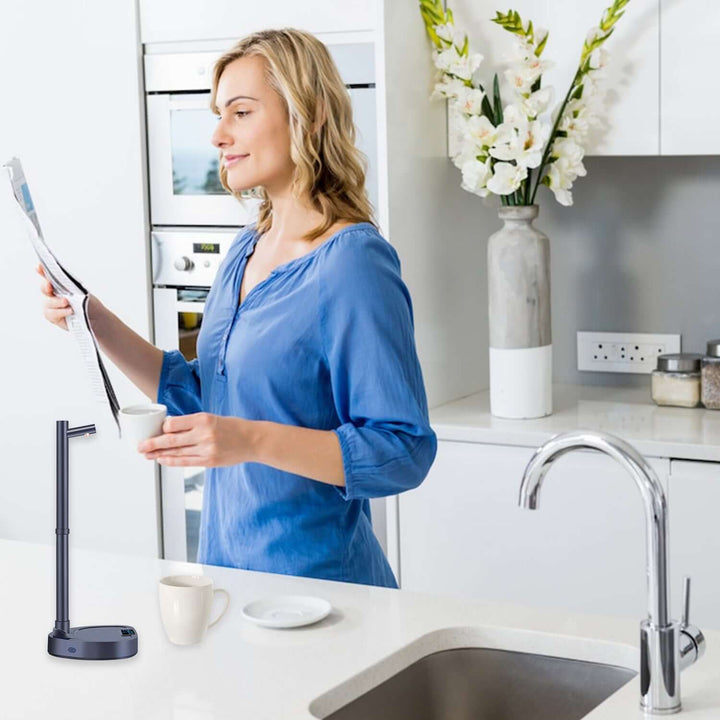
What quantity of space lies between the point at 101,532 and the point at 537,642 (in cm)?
191

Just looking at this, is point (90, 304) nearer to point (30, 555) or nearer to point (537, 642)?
point (30, 555)

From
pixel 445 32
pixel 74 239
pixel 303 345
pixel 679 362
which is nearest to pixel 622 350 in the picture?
pixel 679 362

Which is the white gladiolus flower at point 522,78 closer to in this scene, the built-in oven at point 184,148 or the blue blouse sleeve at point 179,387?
the built-in oven at point 184,148

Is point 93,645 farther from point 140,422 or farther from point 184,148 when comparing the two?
point 184,148

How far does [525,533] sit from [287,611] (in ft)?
3.75

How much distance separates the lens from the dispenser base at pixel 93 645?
1.57 metres

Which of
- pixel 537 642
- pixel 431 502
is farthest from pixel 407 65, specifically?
pixel 537 642

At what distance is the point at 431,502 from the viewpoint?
2.85m

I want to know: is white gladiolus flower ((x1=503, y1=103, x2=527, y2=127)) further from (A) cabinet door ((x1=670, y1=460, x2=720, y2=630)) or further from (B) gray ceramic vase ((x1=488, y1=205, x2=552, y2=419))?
(A) cabinet door ((x1=670, y1=460, x2=720, y2=630))

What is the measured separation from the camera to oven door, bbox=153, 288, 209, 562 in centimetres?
312

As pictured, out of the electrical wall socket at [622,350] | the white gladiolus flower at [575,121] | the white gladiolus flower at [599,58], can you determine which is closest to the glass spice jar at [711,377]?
the electrical wall socket at [622,350]

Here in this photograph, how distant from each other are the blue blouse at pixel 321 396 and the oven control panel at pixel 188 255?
98 centimetres

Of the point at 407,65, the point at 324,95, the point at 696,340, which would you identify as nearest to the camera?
the point at 324,95

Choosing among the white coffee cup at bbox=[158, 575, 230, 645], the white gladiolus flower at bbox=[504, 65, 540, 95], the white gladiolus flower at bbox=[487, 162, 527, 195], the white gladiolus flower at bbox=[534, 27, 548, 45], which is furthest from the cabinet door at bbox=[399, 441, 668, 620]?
the white coffee cup at bbox=[158, 575, 230, 645]
